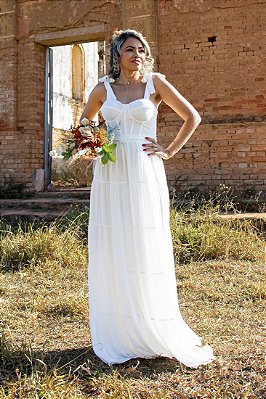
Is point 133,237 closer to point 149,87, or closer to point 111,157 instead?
point 111,157

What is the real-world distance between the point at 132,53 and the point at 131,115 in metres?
0.39

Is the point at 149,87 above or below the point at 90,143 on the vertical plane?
above

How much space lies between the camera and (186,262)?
6230mm

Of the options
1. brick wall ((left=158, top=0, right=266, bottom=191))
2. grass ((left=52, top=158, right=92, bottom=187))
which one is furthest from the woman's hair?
grass ((left=52, top=158, right=92, bottom=187))

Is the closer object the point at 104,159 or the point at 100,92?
the point at 104,159

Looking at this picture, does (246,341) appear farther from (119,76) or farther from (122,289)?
(119,76)

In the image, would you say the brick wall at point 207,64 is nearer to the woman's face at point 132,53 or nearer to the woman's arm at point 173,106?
the woman's arm at point 173,106

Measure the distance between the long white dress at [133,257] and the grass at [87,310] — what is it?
0.41 feet

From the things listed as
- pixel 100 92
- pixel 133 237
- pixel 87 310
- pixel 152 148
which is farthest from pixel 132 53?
pixel 87 310

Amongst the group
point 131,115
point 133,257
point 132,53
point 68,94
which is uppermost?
point 68,94

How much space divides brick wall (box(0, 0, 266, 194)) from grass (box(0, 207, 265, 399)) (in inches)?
69.1

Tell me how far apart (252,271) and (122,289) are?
284 cm

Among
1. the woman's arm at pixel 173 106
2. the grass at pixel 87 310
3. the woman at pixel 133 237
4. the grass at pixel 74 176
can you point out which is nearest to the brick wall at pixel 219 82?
the grass at pixel 87 310

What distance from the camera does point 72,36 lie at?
10.0 metres
